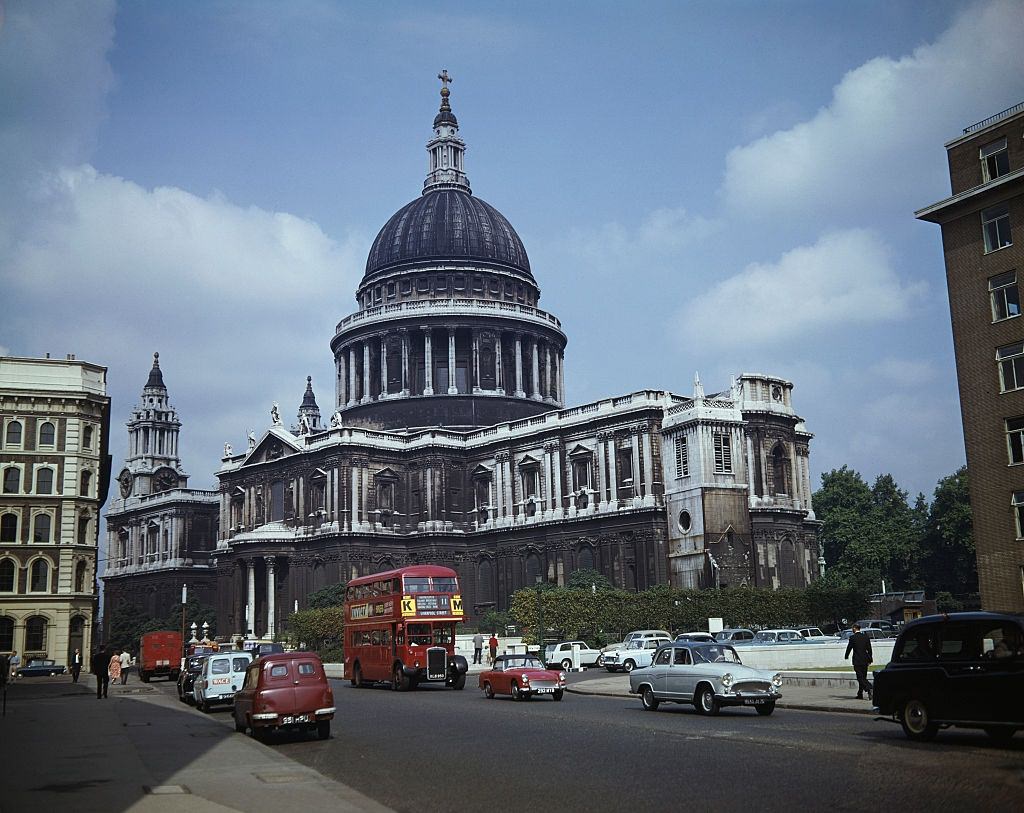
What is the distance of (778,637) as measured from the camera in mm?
49250

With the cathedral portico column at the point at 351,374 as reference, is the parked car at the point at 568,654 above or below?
below

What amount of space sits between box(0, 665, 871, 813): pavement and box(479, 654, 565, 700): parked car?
3276mm

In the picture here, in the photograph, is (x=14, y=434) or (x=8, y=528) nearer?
(x=8, y=528)

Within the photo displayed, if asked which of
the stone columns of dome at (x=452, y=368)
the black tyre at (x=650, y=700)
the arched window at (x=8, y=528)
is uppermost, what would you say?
the stone columns of dome at (x=452, y=368)

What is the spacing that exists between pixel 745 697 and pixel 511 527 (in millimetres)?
62246

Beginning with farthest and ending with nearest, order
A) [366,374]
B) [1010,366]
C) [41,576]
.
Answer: [366,374]
[41,576]
[1010,366]

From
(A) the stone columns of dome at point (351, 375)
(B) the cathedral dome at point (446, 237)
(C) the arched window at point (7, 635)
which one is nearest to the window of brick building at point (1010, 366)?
(C) the arched window at point (7, 635)

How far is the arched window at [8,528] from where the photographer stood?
224ft

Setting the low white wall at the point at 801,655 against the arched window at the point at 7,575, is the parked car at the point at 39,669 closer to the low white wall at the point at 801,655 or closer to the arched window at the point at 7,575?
the arched window at the point at 7,575

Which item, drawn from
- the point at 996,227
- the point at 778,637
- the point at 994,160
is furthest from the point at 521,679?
the point at 994,160

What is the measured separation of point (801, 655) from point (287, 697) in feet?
85.9

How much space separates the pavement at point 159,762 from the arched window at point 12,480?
3334 centimetres

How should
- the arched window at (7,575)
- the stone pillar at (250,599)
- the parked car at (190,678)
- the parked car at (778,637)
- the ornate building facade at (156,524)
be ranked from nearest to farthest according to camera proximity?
the parked car at (190,678) < the parked car at (778,637) < the arched window at (7,575) < the stone pillar at (250,599) < the ornate building facade at (156,524)

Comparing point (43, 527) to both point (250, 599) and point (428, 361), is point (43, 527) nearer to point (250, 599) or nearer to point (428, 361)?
point (250, 599)
